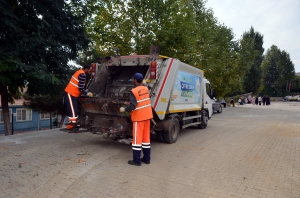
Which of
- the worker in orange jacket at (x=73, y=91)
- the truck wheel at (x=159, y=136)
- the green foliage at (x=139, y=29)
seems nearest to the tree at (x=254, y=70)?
the green foliage at (x=139, y=29)

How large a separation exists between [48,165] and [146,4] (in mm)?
9815

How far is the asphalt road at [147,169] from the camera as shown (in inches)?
154

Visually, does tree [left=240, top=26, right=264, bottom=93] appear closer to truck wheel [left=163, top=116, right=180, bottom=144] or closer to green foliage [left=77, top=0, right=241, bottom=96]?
green foliage [left=77, top=0, right=241, bottom=96]

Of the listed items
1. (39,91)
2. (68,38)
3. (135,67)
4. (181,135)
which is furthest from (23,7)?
(181,135)

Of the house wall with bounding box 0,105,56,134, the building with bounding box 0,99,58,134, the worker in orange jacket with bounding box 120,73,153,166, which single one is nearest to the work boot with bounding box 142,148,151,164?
the worker in orange jacket with bounding box 120,73,153,166

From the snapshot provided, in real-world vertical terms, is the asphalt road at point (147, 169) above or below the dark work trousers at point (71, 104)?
below

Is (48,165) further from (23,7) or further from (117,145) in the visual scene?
(23,7)

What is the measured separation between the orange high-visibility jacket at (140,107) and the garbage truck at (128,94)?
1.89 feet

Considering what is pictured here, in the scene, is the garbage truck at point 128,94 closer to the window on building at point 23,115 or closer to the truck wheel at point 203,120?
the truck wheel at point 203,120

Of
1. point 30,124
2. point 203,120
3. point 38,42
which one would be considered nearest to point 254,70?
point 30,124

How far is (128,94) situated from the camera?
633 centimetres

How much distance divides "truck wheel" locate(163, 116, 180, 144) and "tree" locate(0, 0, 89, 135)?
4080 mm

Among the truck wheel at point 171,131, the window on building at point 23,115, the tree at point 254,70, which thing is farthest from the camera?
the tree at point 254,70

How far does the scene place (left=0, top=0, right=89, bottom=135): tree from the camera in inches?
306
